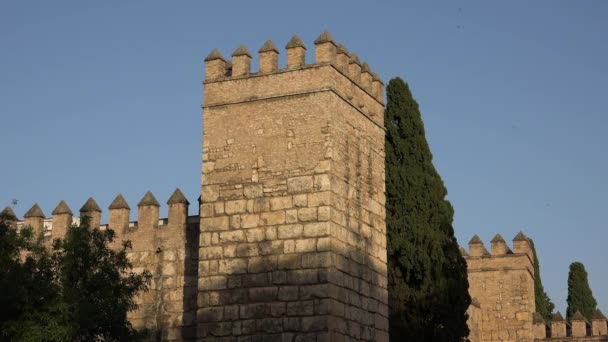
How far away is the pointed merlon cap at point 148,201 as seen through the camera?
2275cm

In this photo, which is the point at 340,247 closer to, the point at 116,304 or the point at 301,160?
the point at 301,160

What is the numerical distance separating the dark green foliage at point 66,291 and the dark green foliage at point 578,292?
67.7ft

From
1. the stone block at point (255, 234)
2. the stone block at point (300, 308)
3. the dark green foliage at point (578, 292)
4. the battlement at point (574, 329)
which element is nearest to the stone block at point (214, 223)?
the stone block at point (255, 234)

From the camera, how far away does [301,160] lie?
772 inches

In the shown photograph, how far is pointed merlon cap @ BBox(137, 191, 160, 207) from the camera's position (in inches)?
896

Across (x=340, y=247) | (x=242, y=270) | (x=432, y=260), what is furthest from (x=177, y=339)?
(x=432, y=260)

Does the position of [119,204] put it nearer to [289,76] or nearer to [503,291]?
[289,76]

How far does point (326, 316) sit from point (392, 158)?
280 inches

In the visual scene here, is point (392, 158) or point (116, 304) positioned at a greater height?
point (392, 158)

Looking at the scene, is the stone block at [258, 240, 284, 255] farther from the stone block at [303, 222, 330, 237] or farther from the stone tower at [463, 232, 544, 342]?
the stone tower at [463, 232, 544, 342]

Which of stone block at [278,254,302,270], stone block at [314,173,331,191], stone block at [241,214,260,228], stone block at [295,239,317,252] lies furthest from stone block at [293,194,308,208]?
stone block at [278,254,302,270]

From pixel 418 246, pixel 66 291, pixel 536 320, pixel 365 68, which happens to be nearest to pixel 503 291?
pixel 536 320

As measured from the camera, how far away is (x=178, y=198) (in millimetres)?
22453

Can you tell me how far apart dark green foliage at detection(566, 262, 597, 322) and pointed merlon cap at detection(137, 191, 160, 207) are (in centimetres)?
1839
